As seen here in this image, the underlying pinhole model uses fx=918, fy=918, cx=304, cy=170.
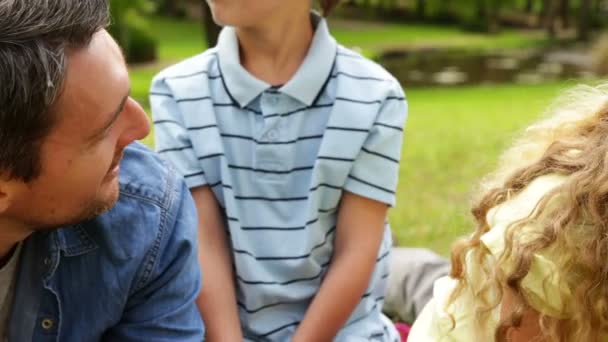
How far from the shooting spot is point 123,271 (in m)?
1.76

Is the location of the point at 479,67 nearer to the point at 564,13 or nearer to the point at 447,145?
the point at 447,145

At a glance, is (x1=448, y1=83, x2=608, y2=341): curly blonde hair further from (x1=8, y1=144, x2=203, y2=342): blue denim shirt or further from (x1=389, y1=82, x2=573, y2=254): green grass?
(x1=8, y1=144, x2=203, y2=342): blue denim shirt

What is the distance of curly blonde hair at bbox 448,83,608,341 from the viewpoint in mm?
1652

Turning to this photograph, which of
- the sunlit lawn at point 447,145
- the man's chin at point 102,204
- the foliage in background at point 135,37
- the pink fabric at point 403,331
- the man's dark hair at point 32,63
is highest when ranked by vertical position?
the man's dark hair at point 32,63

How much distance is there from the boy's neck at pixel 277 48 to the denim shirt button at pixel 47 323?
0.85 m

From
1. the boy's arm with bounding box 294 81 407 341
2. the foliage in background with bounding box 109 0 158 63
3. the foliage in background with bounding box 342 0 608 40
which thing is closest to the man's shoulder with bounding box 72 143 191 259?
the boy's arm with bounding box 294 81 407 341

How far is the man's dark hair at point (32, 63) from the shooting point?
4.53 feet

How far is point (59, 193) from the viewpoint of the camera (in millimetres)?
1561

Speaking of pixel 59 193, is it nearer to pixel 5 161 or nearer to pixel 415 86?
pixel 5 161

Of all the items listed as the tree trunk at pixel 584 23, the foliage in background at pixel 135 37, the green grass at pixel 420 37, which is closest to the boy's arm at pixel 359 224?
the foliage in background at pixel 135 37

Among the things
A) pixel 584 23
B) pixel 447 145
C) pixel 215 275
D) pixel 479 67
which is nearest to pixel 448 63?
pixel 479 67

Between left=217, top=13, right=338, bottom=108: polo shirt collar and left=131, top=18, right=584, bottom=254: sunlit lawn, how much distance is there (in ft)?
1.93

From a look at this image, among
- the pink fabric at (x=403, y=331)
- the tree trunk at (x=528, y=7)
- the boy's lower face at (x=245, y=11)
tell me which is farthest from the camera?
the tree trunk at (x=528, y=7)

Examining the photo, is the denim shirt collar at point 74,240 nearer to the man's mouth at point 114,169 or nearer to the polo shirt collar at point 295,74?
the man's mouth at point 114,169
